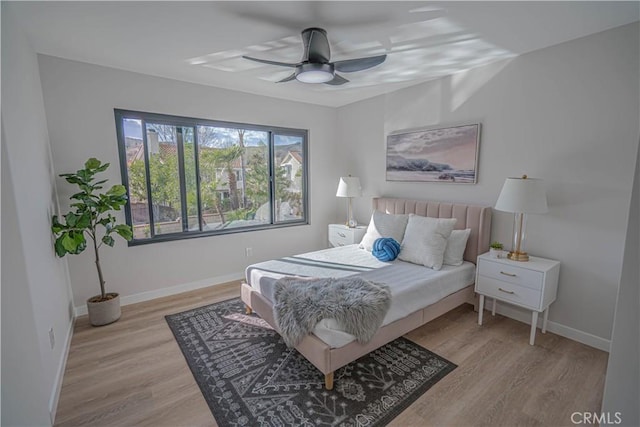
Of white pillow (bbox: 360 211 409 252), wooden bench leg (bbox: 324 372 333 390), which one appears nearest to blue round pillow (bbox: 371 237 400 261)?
white pillow (bbox: 360 211 409 252)

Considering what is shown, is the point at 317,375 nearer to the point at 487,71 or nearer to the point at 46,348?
the point at 46,348

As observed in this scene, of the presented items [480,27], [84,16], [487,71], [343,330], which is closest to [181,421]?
[343,330]

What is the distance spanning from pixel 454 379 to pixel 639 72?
2.68m

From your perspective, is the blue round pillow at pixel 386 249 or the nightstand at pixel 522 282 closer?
the nightstand at pixel 522 282

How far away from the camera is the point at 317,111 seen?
4.63 m

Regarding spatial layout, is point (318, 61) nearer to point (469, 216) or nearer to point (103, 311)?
point (469, 216)

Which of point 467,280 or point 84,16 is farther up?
point 84,16

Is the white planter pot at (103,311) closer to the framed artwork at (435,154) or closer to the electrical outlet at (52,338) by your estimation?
the electrical outlet at (52,338)

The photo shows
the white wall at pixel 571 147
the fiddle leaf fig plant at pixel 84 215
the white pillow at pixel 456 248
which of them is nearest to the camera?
the white wall at pixel 571 147

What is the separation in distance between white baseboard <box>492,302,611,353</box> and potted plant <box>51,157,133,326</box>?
153 inches

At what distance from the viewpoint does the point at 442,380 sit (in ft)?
6.81

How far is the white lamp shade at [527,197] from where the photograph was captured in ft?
7.97

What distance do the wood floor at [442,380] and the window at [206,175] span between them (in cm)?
125

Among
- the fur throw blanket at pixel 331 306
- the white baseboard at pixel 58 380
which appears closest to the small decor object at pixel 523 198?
the fur throw blanket at pixel 331 306
